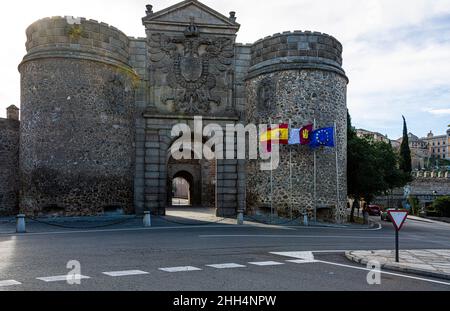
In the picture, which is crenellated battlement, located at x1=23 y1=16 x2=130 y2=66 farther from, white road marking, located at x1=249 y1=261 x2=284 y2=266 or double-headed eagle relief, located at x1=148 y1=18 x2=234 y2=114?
white road marking, located at x1=249 y1=261 x2=284 y2=266

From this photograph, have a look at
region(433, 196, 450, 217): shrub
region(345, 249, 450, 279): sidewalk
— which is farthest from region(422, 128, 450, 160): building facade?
region(345, 249, 450, 279): sidewalk

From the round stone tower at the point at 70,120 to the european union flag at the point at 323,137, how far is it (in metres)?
10.6

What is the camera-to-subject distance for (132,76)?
1023 inches

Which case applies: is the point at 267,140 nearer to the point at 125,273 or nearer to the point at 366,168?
the point at 366,168

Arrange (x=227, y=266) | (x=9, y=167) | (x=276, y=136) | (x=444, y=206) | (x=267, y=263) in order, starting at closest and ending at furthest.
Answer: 1. (x=227, y=266)
2. (x=267, y=263)
3. (x=276, y=136)
4. (x=9, y=167)
5. (x=444, y=206)

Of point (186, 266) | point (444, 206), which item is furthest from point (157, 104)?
point (444, 206)

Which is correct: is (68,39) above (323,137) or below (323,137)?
above

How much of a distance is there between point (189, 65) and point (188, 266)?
18.9m

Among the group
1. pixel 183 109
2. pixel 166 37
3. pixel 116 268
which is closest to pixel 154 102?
pixel 183 109

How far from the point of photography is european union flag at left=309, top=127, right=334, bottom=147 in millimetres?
24125

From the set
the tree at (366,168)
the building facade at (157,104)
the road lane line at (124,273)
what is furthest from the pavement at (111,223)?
the road lane line at (124,273)

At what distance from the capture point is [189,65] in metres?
26.6

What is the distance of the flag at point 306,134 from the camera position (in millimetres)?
24688

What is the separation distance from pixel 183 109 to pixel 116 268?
18.2 m
